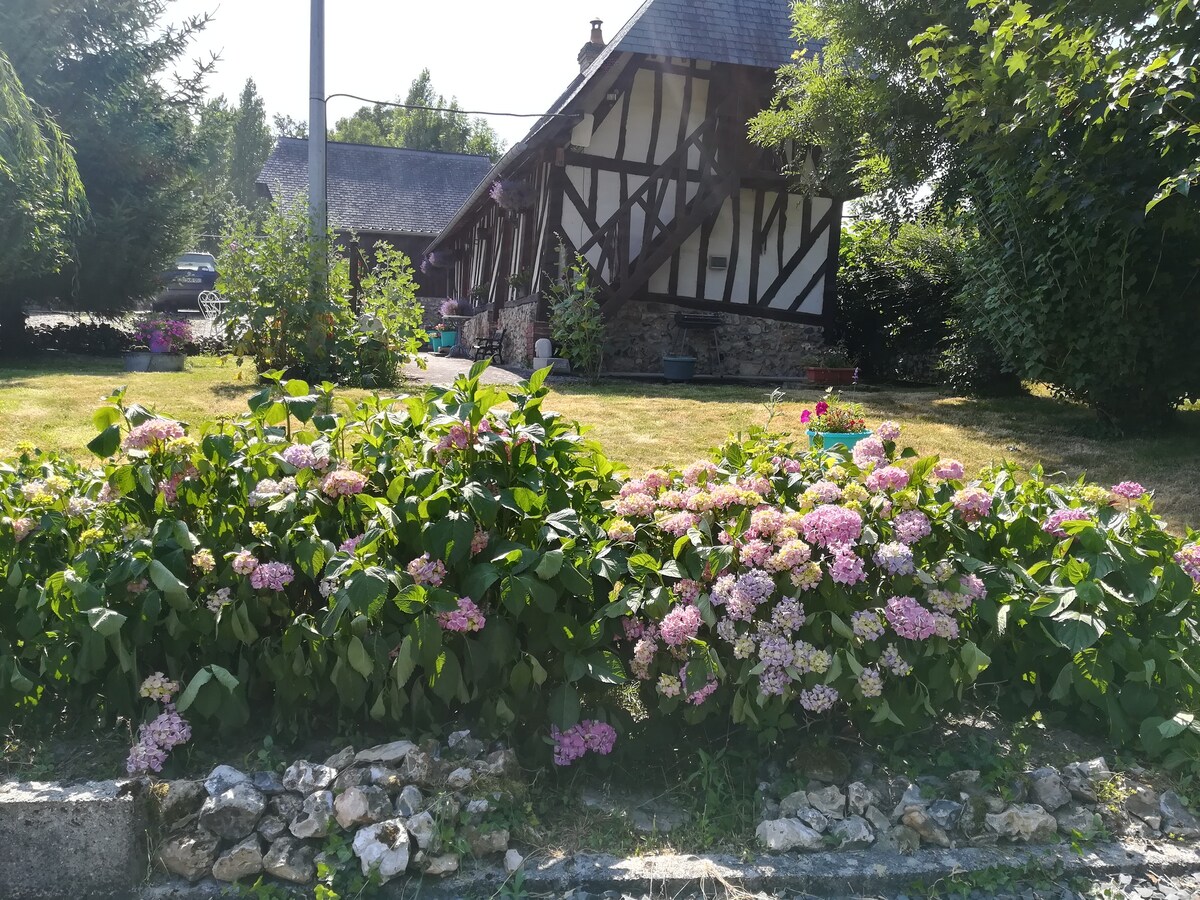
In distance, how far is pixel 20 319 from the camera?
1293 cm

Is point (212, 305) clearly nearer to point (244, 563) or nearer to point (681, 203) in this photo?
point (681, 203)

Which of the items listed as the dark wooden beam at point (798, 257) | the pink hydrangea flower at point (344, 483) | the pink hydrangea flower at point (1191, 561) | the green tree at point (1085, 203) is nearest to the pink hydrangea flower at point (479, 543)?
the pink hydrangea flower at point (344, 483)

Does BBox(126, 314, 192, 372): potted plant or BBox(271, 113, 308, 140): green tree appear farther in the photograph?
BBox(271, 113, 308, 140): green tree

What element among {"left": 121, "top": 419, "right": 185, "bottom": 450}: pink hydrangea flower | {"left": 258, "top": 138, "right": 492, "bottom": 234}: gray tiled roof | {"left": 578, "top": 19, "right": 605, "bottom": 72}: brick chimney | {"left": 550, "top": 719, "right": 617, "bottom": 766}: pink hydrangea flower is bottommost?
{"left": 550, "top": 719, "right": 617, "bottom": 766}: pink hydrangea flower

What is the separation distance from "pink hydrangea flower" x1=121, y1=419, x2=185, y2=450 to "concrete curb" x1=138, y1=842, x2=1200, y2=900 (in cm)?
95

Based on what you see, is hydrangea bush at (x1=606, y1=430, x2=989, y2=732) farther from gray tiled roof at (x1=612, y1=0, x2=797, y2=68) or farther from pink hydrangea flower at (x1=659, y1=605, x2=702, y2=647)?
gray tiled roof at (x1=612, y1=0, x2=797, y2=68)

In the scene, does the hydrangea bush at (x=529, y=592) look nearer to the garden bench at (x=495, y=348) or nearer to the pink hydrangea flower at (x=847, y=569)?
the pink hydrangea flower at (x=847, y=569)

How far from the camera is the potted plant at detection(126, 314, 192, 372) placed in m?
12.0

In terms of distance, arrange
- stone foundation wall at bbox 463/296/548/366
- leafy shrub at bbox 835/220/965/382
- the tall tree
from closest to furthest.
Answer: stone foundation wall at bbox 463/296/548/366 → leafy shrub at bbox 835/220/965/382 → the tall tree

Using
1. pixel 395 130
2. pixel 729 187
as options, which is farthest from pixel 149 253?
pixel 395 130

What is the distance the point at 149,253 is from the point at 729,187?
860 cm

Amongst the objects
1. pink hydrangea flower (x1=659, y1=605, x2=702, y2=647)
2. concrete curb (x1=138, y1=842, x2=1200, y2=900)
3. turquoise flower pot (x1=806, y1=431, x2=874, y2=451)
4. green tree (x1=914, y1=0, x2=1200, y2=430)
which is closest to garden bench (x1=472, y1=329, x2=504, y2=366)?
green tree (x1=914, y1=0, x2=1200, y2=430)

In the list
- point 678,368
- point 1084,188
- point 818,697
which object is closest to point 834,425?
point 1084,188

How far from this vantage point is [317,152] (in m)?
9.20
